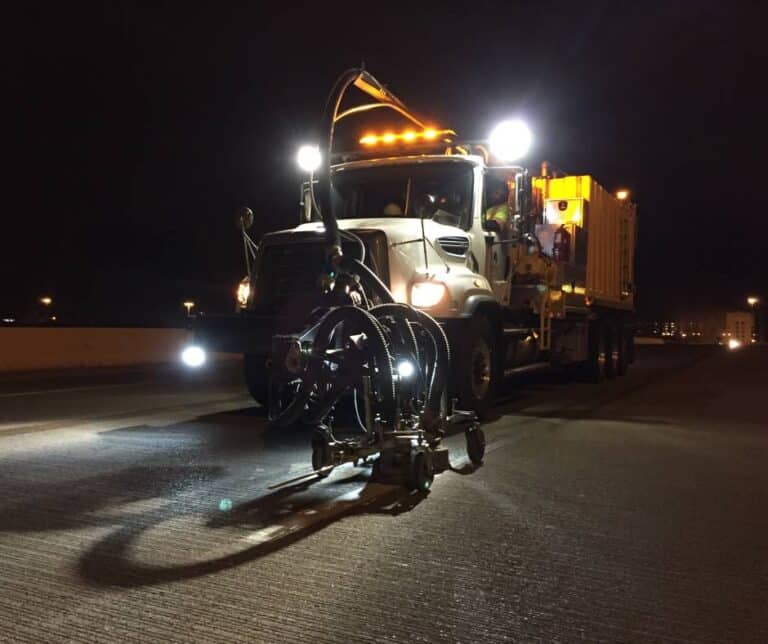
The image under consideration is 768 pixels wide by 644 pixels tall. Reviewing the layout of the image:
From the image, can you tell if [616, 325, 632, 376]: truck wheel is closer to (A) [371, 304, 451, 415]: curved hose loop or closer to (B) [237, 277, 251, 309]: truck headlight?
(B) [237, 277, 251, 309]: truck headlight

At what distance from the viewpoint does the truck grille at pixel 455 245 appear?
930 cm

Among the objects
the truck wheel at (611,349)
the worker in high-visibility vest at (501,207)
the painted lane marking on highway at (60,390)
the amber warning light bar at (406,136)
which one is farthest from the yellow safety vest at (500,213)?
the painted lane marking on highway at (60,390)

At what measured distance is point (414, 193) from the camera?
10109 mm

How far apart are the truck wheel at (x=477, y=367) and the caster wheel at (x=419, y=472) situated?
290cm

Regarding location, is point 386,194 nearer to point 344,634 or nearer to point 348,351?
point 348,351

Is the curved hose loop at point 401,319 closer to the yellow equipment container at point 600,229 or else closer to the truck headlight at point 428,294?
the truck headlight at point 428,294

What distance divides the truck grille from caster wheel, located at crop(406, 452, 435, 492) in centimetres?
396

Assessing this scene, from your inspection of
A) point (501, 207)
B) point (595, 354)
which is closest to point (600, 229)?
point (595, 354)

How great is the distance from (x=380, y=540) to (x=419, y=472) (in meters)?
1.17

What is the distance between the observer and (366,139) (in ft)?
36.8

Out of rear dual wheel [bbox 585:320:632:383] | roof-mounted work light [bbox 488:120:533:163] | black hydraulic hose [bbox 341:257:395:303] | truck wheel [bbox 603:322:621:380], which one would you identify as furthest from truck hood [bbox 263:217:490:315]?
truck wheel [bbox 603:322:621:380]

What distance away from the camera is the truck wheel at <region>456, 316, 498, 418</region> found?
8.77 metres

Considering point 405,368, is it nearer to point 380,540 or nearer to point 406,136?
point 380,540

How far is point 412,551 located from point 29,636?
82.4 inches
